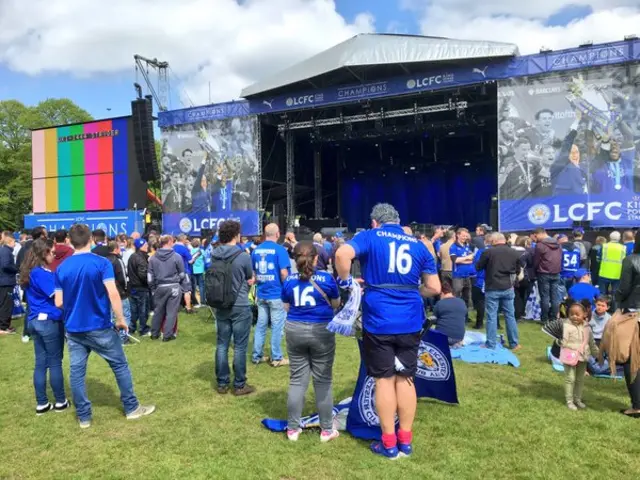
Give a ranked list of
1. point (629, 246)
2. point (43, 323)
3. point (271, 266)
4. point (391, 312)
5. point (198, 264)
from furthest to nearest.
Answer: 1. point (198, 264)
2. point (629, 246)
3. point (271, 266)
4. point (43, 323)
5. point (391, 312)

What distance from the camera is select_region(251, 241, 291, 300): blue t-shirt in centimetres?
523

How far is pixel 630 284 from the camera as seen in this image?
4363 mm

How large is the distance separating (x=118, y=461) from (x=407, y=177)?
77.8 ft

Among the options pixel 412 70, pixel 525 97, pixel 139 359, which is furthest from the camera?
pixel 412 70

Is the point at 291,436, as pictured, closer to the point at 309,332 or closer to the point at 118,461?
the point at 309,332

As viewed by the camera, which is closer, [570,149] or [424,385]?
[424,385]

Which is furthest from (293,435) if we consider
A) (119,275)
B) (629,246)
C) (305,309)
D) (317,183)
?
(317,183)

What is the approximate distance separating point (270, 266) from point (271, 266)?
0.01 metres

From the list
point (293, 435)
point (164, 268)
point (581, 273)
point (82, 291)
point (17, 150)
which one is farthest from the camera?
point (17, 150)

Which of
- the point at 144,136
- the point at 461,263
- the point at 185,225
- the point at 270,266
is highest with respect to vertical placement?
the point at 144,136

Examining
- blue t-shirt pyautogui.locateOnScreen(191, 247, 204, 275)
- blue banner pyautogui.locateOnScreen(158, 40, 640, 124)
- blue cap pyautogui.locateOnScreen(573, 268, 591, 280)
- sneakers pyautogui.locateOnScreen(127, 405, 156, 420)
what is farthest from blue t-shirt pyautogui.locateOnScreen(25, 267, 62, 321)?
blue banner pyautogui.locateOnScreen(158, 40, 640, 124)

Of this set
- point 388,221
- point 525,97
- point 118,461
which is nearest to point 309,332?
point 388,221

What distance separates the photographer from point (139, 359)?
19.5 ft

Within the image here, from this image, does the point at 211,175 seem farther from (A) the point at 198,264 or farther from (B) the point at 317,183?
(A) the point at 198,264
